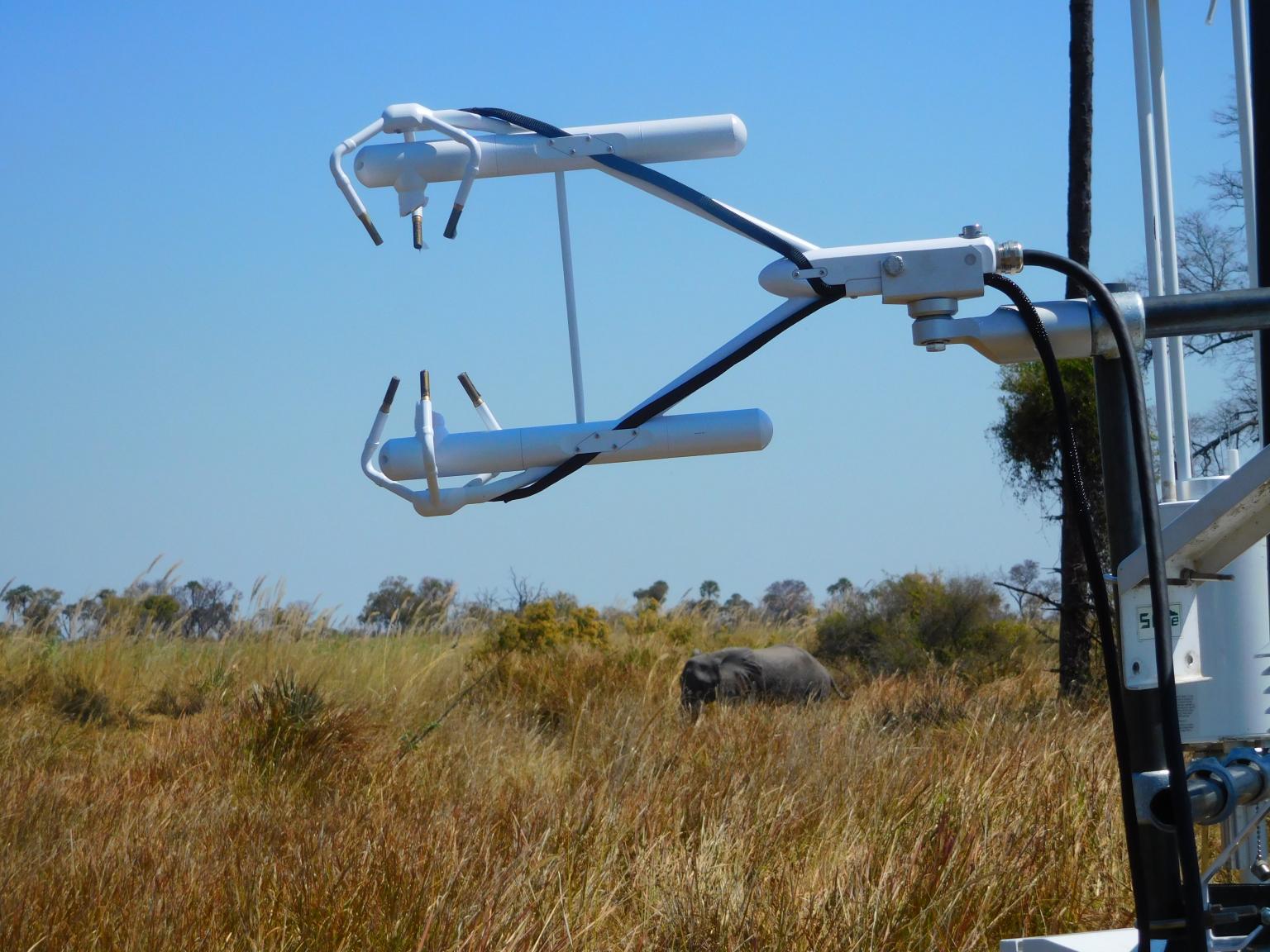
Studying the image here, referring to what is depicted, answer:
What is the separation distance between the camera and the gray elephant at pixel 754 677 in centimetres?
966

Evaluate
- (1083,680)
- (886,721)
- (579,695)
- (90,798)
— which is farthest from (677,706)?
(90,798)

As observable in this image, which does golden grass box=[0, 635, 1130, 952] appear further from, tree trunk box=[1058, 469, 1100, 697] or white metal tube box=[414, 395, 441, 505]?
white metal tube box=[414, 395, 441, 505]

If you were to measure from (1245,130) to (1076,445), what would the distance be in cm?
68

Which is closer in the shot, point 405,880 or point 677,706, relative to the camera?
point 405,880

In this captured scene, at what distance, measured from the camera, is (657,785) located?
4.68 metres

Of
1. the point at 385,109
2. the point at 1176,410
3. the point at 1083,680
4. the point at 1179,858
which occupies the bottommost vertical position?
the point at 1083,680

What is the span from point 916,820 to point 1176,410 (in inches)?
107

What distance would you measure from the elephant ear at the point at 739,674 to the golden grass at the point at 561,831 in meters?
1.77

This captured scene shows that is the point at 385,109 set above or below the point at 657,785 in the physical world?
above

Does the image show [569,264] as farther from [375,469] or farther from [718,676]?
[718,676]

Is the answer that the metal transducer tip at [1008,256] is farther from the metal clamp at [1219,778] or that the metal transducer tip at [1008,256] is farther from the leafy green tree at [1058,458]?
the leafy green tree at [1058,458]

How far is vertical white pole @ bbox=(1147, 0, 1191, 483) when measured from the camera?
1.78 m

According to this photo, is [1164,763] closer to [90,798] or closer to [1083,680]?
[90,798]

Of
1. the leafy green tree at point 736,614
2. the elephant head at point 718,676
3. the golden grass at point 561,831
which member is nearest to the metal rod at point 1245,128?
the golden grass at point 561,831
